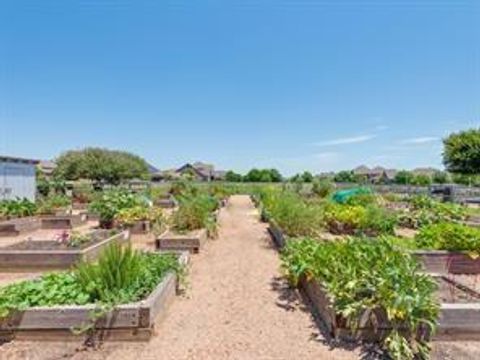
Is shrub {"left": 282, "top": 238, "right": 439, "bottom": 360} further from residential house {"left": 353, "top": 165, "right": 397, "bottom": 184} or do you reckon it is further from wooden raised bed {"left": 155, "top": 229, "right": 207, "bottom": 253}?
residential house {"left": 353, "top": 165, "right": 397, "bottom": 184}

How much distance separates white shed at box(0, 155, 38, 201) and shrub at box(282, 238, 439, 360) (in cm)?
1896

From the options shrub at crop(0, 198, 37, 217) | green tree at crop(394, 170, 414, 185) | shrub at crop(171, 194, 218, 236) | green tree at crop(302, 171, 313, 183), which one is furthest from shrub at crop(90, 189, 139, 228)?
green tree at crop(394, 170, 414, 185)

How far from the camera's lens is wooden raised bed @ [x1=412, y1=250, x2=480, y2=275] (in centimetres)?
717

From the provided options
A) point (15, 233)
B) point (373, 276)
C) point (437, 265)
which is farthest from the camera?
point (15, 233)

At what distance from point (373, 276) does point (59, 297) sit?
139 inches

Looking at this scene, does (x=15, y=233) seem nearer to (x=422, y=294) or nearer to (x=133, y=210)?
(x=133, y=210)

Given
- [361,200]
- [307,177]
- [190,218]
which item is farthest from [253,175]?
[190,218]

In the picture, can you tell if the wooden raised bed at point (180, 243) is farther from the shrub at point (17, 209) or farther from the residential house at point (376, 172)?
the residential house at point (376, 172)

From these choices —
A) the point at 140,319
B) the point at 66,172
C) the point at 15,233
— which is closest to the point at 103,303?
the point at 140,319

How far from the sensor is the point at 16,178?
20766mm

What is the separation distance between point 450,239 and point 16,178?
20259mm

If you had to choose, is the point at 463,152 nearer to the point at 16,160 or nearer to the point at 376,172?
the point at 16,160

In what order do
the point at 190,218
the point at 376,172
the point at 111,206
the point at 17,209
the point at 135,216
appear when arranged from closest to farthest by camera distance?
1. the point at 190,218
2. the point at 135,216
3. the point at 111,206
4. the point at 17,209
5. the point at 376,172

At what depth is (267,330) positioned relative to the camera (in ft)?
15.3
